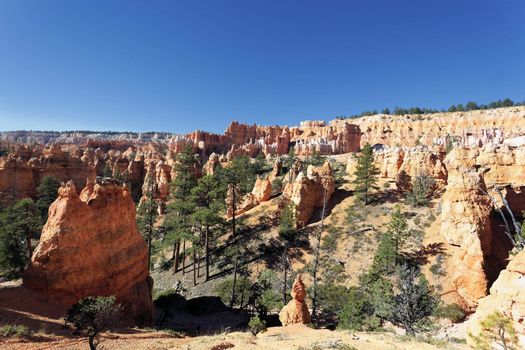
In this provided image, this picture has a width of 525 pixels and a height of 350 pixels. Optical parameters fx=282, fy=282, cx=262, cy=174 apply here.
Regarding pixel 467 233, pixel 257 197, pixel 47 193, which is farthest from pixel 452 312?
pixel 47 193

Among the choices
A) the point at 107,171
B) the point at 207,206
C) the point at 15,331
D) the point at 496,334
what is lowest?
the point at 15,331

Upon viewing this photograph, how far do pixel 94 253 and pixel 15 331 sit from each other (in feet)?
22.9

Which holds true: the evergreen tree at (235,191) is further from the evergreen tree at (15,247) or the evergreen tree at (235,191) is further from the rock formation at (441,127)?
the rock formation at (441,127)

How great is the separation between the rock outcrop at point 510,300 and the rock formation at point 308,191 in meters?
29.8

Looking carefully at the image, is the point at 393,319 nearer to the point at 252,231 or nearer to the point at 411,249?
the point at 411,249

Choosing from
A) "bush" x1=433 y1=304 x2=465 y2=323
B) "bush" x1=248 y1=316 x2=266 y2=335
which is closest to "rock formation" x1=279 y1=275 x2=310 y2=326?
"bush" x1=248 y1=316 x2=266 y2=335

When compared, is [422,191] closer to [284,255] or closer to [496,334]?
[284,255]

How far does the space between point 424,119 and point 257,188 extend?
392 ft

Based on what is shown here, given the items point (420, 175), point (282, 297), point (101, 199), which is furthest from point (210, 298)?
point (420, 175)

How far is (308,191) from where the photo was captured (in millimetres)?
41656

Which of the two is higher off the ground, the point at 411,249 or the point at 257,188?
the point at 257,188

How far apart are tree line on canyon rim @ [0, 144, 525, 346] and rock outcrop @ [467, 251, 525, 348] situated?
41.9ft

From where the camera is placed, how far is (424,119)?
445 ft

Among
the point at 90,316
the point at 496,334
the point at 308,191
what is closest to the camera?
the point at 496,334
